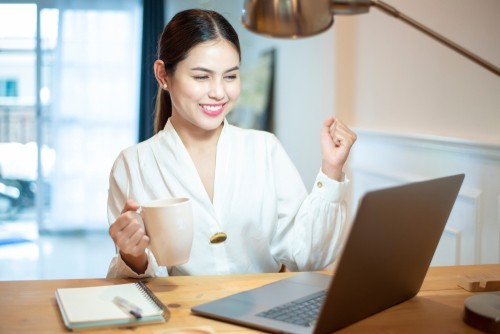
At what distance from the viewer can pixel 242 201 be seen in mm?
1839

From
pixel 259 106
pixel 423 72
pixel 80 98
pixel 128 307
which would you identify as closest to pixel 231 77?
pixel 128 307

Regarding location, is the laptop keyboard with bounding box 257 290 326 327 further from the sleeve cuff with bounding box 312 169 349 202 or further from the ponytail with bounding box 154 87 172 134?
the ponytail with bounding box 154 87 172 134

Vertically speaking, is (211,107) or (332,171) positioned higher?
(211,107)

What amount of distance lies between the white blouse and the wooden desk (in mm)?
317

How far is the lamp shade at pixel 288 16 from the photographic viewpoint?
112cm

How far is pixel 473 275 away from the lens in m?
1.42

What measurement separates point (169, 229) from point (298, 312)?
30 centimetres

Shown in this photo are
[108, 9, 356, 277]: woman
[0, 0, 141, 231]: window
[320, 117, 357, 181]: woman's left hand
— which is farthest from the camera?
[0, 0, 141, 231]: window

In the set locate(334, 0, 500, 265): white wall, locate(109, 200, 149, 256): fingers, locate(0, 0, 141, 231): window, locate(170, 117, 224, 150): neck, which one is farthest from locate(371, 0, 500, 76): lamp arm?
locate(0, 0, 141, 231): window

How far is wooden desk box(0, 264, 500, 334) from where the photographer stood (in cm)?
113

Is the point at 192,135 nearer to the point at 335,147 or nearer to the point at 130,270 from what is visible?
the point at 335,147

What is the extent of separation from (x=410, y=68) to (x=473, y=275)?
4.79ft

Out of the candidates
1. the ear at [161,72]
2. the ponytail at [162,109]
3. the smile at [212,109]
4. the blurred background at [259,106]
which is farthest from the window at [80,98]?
the smile at [212,109]

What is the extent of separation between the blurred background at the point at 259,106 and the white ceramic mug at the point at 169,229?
1127 millimetres
